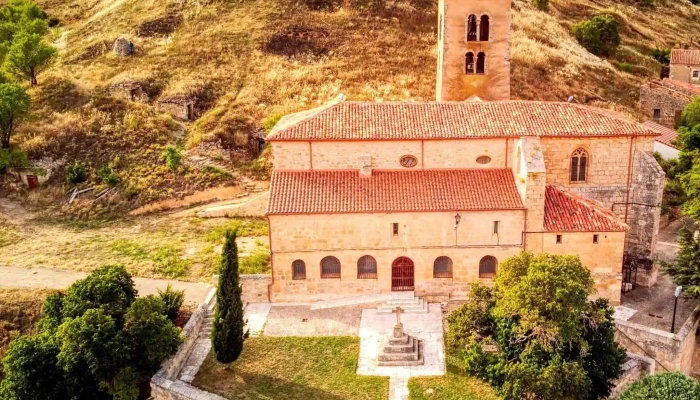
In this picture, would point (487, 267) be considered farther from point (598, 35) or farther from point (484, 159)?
point (598, 35)

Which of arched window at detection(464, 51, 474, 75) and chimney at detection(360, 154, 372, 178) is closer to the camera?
chimney at detection(360, 154, 372, 178)

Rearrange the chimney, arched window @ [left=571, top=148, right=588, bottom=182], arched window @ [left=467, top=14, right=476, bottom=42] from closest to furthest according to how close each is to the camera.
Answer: the chimney, arched window @ [left=571, top=148, right=588, bottom=182], arched window @ [left=467, top=14, right=476, bottom=42]

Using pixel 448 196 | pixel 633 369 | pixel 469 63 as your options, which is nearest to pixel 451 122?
pixel 448 196

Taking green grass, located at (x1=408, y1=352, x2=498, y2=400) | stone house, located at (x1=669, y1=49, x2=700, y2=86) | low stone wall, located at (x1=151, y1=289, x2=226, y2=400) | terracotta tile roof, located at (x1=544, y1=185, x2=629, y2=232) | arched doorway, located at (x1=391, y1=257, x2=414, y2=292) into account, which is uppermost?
stone house, located at (x1=669, y1=49, x2=700, y2=86)

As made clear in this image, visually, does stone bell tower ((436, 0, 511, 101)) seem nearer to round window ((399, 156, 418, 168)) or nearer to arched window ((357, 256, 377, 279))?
round window ((399, 156, 418, 168))

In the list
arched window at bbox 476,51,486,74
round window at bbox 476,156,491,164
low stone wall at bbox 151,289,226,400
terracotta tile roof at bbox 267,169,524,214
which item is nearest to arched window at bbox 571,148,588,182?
terracotta tile roof at bbox 267,169,524,214

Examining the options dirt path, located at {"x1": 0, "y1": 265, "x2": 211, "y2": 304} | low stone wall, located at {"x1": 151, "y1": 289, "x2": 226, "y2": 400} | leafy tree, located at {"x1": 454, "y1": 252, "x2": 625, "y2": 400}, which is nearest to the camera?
leafy tree, located at {"x1": 454, "y1": 252, "x2": 625, "y2": 400}

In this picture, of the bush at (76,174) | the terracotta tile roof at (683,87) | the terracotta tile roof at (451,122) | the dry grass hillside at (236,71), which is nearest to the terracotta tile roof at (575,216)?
the terracotta tile roof at (451,122)
